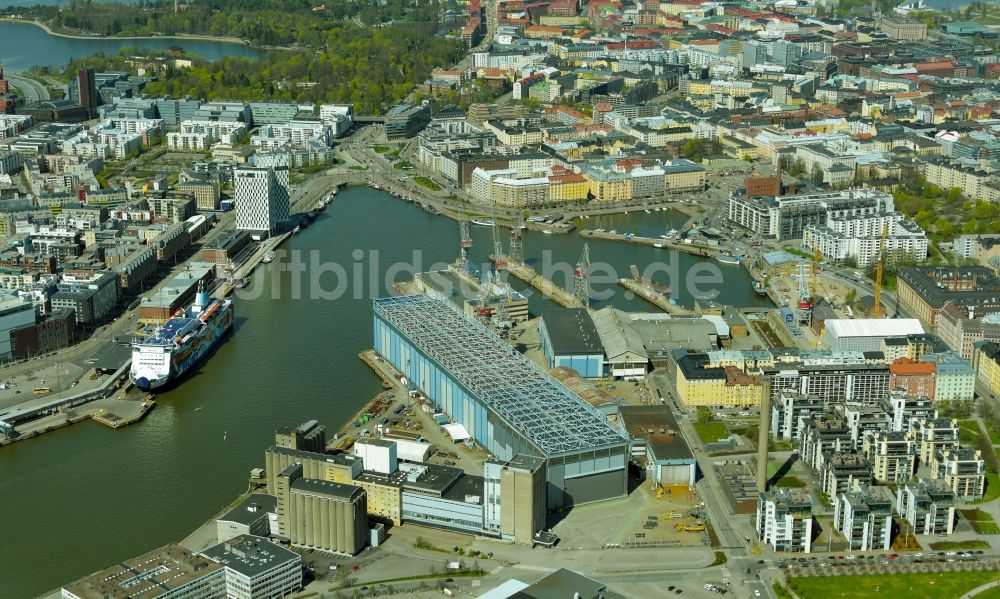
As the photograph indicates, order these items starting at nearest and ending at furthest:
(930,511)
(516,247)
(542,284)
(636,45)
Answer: (930,511) < (542,284) < (516,247) < (636,45)

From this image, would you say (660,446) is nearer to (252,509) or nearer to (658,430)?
(658,430)

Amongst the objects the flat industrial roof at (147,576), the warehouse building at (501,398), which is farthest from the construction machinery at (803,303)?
the flat industrial roof at (147,576)

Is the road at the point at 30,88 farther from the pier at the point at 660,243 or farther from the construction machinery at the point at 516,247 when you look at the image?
the pier at the point at 660,243

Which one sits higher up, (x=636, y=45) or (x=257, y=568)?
(x=636, y=45)

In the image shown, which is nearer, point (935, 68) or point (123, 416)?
point (123, 416)

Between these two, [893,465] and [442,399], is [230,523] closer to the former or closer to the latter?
[442,399]

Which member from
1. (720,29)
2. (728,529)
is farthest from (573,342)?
(720,29)
